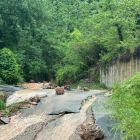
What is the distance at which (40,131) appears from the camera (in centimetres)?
448

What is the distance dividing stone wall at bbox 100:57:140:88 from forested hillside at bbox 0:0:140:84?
0.68 meters

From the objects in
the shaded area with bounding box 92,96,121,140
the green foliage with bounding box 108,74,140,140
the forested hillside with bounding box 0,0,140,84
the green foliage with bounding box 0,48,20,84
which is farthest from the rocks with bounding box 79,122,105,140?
the green foliage with bounding box 0,48,20,84

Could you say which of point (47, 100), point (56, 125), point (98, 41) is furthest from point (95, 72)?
point (56, 125)

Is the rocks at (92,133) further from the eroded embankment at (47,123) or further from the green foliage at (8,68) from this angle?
the green foliage at (8,68)

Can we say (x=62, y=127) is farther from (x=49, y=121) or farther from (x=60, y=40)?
(x=60, y=40)

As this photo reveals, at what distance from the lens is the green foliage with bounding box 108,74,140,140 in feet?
7.52

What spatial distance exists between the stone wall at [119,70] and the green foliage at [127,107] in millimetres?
4101

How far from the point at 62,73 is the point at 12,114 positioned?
32.4 ft

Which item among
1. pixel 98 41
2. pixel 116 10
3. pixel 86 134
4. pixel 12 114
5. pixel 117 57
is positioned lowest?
pixel 12 114

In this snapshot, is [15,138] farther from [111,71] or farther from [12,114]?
[111,71]

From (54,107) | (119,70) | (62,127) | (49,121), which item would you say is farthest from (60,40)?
→ (62,127)

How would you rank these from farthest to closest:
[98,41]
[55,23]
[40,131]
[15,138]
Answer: [55,23], [98,41], [40,131], [15,138]

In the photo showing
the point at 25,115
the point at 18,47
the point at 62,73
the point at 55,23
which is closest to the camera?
the point at 25,115

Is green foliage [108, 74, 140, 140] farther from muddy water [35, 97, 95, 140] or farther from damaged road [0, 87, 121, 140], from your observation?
muddy water [35, 97, 95, 140]
